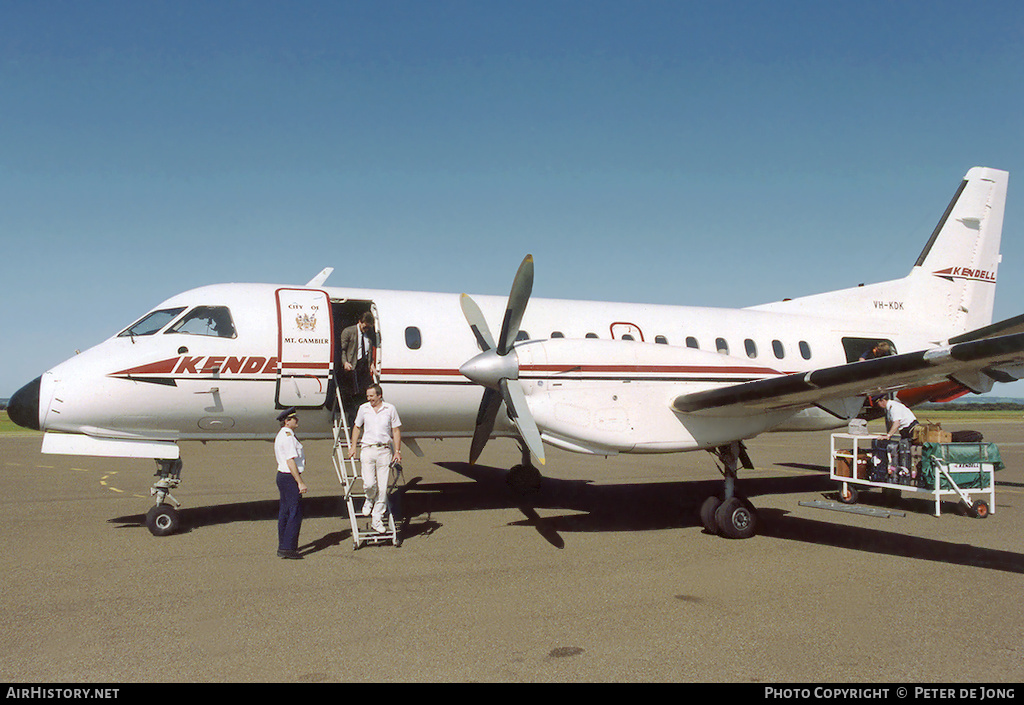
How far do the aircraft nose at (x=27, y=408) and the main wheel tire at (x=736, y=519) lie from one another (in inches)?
360

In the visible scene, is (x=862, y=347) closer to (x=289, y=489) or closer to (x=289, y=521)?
(x=289, y=489)

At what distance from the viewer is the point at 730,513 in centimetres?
948

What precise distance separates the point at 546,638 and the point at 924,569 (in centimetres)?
490

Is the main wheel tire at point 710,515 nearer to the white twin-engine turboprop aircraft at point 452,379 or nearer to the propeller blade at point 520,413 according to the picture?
the white twin-engine turboprop aircraft at point 452,379

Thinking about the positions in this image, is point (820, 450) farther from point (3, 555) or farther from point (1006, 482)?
point (3, 555)

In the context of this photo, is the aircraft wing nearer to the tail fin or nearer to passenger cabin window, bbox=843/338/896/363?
passenger cabin window, bbox=843/338/896/363

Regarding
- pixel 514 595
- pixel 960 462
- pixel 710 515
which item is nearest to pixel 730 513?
pixel 710 515

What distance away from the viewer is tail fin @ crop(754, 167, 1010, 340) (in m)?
14.4

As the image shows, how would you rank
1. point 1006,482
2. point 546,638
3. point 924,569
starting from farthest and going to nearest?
point 1006,482 → point 924,569 → point 546,638

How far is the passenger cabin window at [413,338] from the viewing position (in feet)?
34.5

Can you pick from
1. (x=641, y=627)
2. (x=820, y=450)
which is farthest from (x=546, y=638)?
(x=820, y=450)

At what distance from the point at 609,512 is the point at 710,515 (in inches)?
87.1

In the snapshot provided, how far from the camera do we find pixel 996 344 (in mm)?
6875

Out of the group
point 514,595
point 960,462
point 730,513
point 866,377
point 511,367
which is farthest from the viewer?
point 960,462
